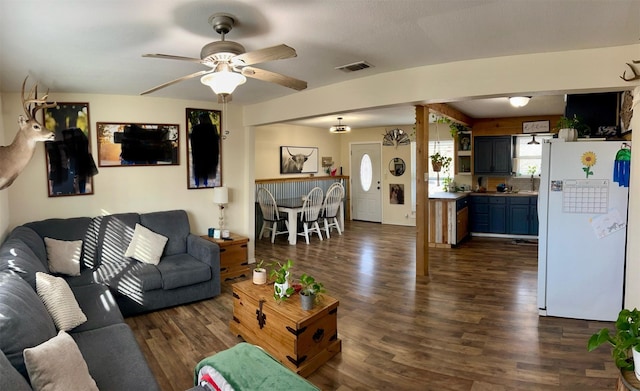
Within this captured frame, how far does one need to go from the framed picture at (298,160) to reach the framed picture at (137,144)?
10.9ft

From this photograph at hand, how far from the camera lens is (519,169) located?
7.09m

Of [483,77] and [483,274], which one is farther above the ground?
[483,77]

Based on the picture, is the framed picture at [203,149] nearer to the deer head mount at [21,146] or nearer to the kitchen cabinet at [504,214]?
the deer head mount at [21,146]

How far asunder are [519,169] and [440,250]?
2.62m

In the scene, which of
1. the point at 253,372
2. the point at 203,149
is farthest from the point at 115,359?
the point at 203,149

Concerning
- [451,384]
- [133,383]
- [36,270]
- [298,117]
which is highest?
[298,117]

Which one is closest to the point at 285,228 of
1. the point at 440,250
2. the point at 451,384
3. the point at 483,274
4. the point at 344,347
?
the point at 440,250

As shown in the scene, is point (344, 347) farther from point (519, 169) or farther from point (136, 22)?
point (519, 169)

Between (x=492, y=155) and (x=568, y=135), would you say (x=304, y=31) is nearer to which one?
(x=568, y=135)

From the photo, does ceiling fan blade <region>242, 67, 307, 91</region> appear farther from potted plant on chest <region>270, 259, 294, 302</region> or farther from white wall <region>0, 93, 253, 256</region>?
white wall <region>0, 93, 253, 256</region>

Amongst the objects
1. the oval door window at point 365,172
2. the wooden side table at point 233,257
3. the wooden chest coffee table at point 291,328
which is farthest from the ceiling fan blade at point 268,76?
the oval door window at point 365,172

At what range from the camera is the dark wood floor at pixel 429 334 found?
8.09 feet

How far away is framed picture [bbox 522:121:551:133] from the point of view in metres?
6.64

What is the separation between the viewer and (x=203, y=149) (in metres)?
4.92
